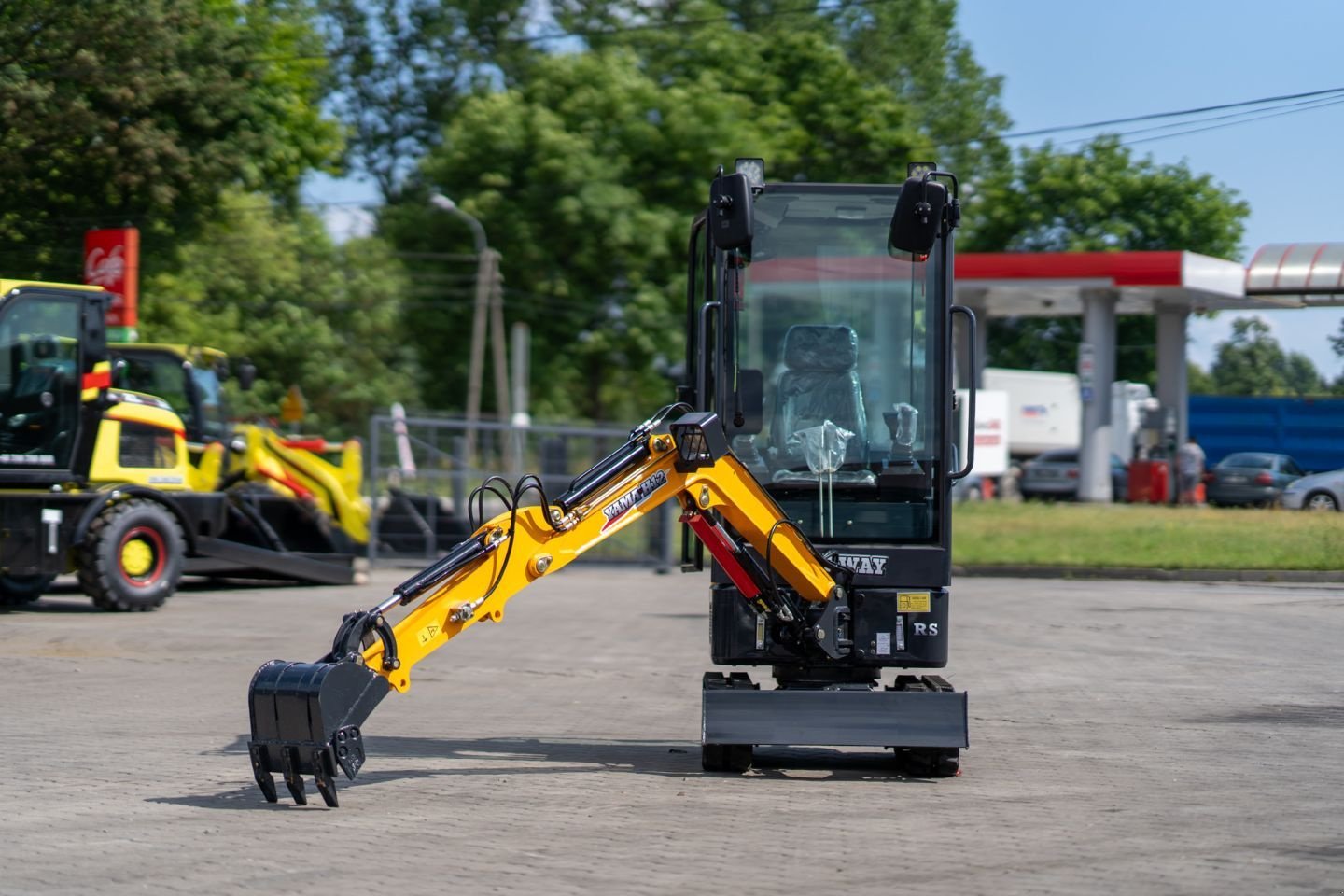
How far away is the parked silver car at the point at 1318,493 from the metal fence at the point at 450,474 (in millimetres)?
13489

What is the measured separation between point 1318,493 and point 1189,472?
180 inches

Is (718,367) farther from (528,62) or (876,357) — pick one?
(528,62)

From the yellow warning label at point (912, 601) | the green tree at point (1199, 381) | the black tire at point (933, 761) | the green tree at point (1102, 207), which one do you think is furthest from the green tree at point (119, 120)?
the green tree at point (1199, 381)

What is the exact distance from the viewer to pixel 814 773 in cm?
923

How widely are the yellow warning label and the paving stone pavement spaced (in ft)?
2.96

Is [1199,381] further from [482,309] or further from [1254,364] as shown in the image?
[482,309]

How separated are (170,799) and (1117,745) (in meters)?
5.46

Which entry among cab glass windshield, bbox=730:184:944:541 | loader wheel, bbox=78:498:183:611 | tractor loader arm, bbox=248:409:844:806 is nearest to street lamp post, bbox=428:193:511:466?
loader wheel, bbox=78:498:183:611

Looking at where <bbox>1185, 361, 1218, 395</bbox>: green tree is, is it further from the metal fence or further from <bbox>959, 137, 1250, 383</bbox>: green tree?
the metal fence

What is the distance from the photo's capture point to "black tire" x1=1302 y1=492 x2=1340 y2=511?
32219mm

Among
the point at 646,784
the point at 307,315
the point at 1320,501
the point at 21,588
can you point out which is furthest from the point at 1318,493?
the point at 307,315

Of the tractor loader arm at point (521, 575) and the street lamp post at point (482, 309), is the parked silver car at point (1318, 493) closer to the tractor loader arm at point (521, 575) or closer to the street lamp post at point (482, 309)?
the street lamp post at point (482, 309)

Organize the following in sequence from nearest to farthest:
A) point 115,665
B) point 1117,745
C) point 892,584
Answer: point 892,584, point 1117,745, point 115,665

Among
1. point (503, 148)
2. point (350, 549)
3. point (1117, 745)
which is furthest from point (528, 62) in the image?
point (1117, 745)
